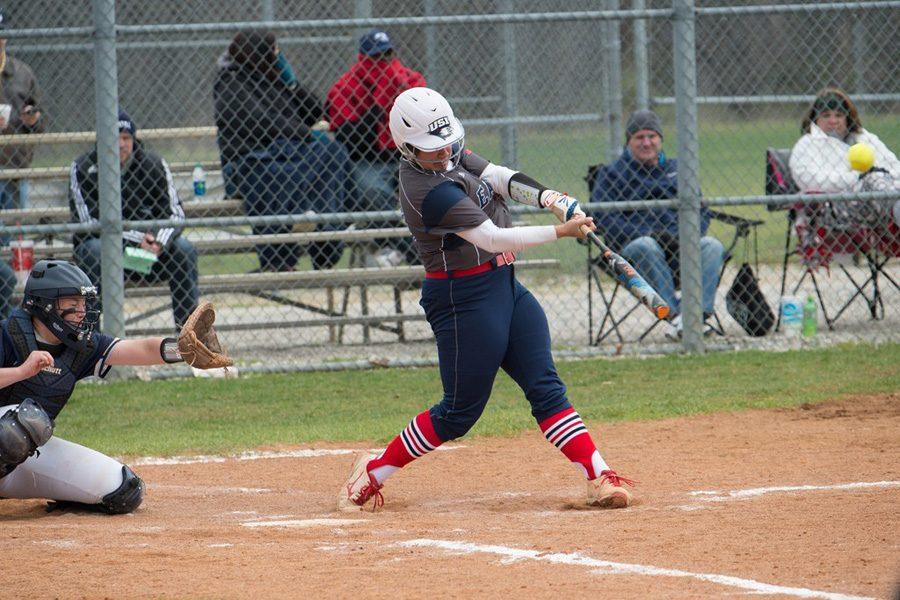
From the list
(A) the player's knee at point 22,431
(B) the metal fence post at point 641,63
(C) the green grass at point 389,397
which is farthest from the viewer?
(B) the metal fence post at point 641,63

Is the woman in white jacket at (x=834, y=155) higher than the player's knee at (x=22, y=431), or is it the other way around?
the woman in white jacket at (x=834, y=155)

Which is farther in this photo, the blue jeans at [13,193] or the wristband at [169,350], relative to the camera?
the blue jeans at [13,193]

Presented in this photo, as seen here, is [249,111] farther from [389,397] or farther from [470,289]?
[470,289]

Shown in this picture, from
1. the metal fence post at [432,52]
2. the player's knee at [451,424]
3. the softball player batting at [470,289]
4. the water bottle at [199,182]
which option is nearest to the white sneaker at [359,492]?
the softball player batting at [470,289]

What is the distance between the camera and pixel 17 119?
9773 millimetres

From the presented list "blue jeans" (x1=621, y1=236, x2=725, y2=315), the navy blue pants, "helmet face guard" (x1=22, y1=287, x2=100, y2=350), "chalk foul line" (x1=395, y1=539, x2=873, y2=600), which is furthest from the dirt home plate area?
"blue jeans" (x1=621, y1=236, x2=725, y2=315)

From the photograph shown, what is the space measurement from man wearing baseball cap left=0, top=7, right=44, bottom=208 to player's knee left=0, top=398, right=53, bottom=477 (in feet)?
15.9

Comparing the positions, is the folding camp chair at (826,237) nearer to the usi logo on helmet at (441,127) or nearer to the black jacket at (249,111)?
the black jacket at (249,111)

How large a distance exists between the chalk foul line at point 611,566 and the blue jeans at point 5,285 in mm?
4753

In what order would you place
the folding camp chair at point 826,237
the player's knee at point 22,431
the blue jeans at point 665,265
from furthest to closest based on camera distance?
the folding camp chair at point 826,237 → the blue jeans at point 665,265 → the player's knee at point 22,431

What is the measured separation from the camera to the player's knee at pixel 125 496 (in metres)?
5.34

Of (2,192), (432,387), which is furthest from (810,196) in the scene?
(2,192)

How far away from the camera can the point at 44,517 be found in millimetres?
5430

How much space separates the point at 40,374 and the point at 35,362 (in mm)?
386
